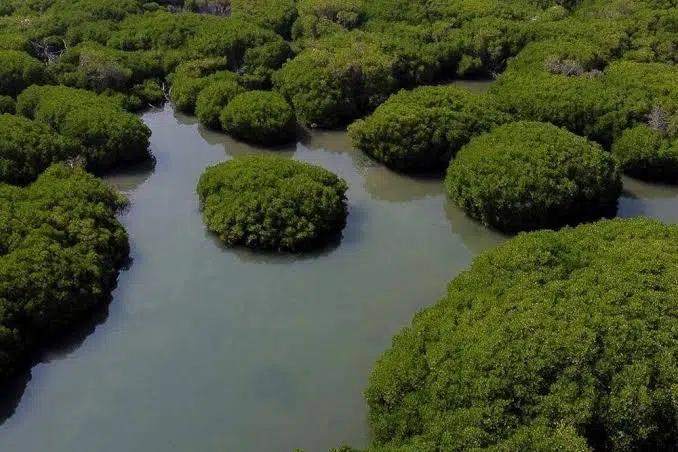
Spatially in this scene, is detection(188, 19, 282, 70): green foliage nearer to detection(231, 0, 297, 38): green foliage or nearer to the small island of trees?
the small island of trees

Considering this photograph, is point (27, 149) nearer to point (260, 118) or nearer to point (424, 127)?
point (260, 118)

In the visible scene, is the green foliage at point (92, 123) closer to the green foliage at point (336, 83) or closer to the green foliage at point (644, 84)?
the green foliage at point (336, 83)

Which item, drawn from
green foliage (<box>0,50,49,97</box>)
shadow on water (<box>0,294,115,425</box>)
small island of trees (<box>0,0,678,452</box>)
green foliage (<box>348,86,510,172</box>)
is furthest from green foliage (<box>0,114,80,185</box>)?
green foliage (<box>348,86,510,172</box>)

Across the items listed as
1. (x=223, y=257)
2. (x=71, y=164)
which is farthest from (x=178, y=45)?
(x=223, y=257)

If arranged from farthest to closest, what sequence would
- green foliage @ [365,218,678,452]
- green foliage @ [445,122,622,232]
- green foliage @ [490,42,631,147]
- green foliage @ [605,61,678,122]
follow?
green foliage @ [490,42,631,147]
green foliage @ [605,61,678,122]
green foliage @ [445,122,622,232]
green foliage @ [365,218,678,452]

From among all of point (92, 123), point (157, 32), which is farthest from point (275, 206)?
point (157, 32)

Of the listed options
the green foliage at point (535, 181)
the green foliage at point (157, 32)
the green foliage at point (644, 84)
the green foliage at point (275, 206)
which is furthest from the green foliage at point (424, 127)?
the green foliage at point (157, 32)
